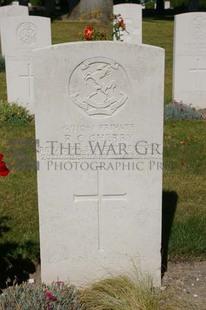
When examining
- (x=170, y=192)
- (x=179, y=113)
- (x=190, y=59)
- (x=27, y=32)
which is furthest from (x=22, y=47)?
(x=170, y=192)

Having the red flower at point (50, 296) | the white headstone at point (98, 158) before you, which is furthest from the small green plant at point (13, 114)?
the red flower at point (50, 296)

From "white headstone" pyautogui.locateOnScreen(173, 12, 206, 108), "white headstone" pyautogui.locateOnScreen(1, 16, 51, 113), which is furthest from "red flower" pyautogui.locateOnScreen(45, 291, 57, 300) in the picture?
"white headstone" pyautogui.locateOnScreen(173, 12, 206, 108)

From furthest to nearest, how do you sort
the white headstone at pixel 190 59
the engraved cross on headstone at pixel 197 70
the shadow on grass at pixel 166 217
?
the engraved cross on headstone at pixel 197 70 → the white headstone at pixel 190 59 → the shadow on grass at pixel 166 217

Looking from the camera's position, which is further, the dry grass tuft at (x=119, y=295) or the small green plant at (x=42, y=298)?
the dry grass tuft at (x=119, y=295)

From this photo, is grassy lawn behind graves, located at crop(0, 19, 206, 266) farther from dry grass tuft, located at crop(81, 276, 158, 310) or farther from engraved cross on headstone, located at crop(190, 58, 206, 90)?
engraved cross on headstone, located at crop(190, 58, 206, 90)

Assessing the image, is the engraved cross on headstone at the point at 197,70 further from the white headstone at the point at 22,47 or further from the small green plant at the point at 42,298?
the small green plant at the point at 42,298

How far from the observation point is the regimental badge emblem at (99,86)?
3.22 m

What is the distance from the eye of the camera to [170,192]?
211 inches

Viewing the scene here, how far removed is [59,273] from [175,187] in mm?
2265

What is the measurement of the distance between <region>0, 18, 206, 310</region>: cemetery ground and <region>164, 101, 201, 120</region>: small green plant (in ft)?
1.68

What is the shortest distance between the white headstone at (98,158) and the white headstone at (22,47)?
18.5 feet

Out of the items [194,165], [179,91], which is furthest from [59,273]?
[179,91]

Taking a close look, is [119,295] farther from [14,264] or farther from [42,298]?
[14,264]

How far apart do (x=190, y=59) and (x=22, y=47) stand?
3.17 metres
